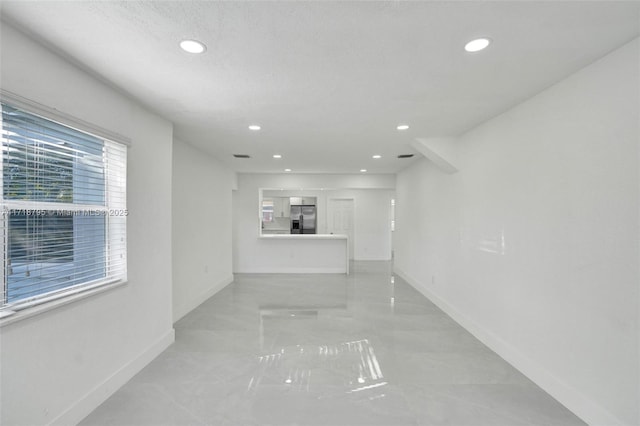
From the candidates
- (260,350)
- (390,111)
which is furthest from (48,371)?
(390,111)

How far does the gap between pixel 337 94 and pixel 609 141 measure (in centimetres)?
189

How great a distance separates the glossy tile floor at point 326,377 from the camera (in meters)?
2.10

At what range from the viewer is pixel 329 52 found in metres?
1.83

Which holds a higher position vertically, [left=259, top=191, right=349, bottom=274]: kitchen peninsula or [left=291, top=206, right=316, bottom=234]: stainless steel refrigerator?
[left=291, top=206, right=316, bottom=234]: stainless steel refrigerator

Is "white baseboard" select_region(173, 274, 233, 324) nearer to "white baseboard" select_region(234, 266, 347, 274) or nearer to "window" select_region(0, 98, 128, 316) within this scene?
"white baseboard" select_region(234, 266, 347, 274)

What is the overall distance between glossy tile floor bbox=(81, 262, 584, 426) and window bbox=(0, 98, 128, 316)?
102cm

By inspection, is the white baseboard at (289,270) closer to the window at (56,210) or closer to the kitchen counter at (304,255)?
the kitchen counter at (304,255)

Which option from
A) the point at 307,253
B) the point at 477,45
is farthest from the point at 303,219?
the point at 477,45

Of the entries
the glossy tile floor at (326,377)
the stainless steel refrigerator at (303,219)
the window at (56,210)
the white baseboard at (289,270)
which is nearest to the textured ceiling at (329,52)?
the window at (56,210)

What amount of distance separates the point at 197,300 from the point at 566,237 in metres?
4.69

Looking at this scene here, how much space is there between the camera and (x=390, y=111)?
2.89 m

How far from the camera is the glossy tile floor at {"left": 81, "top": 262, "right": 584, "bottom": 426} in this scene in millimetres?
2100

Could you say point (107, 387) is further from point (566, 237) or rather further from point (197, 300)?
point (566, 237)

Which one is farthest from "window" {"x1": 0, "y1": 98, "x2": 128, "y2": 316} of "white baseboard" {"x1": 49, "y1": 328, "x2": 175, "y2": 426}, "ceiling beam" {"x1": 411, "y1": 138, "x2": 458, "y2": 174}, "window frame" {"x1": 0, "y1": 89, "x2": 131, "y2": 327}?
"ceiling beam" {"x1": 411, "y1": 138, "x2": 458, "y2": 174}
